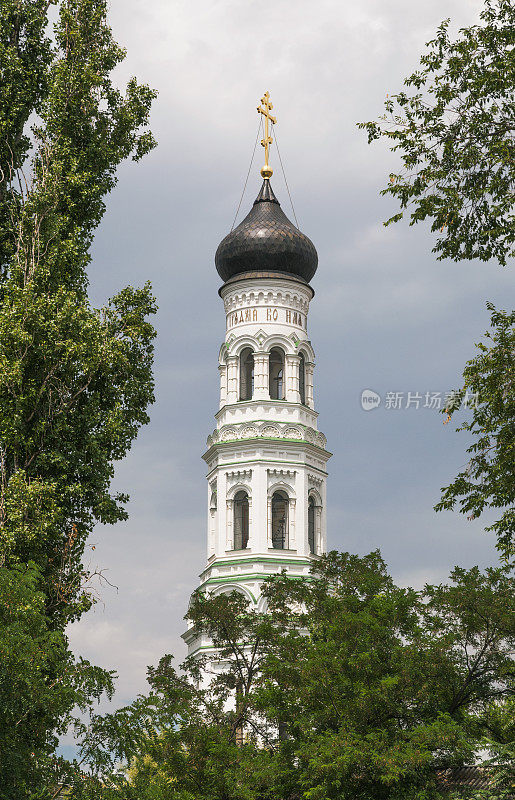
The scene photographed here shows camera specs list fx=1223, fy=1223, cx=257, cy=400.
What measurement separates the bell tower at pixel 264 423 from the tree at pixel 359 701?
12.5 m

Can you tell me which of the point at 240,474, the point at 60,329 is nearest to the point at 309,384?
the point at 240,474

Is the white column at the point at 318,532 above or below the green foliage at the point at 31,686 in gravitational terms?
above

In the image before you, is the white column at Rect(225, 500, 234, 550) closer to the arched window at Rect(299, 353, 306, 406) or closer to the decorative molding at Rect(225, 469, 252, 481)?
the decorative molding at Rect(225, 469, 252, 481)

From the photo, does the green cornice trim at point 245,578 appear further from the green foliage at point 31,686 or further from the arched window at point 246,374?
the green foliage at point 31,686

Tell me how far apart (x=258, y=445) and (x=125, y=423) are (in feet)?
75.0

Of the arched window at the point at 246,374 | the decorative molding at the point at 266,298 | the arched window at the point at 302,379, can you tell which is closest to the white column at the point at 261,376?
the arched window at the point at 246,374

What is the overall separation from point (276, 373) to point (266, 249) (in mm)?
4791

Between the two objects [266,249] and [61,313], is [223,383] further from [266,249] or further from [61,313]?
[61,313]

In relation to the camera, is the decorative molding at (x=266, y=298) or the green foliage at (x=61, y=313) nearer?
the green foliage at (x=61, y=313)

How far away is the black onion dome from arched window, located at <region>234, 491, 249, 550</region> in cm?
875

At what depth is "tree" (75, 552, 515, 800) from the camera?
24.6 meters

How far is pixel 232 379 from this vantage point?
151ft

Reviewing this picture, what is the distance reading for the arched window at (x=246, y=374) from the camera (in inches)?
1828

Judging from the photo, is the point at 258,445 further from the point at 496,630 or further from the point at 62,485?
the point at 62,485
